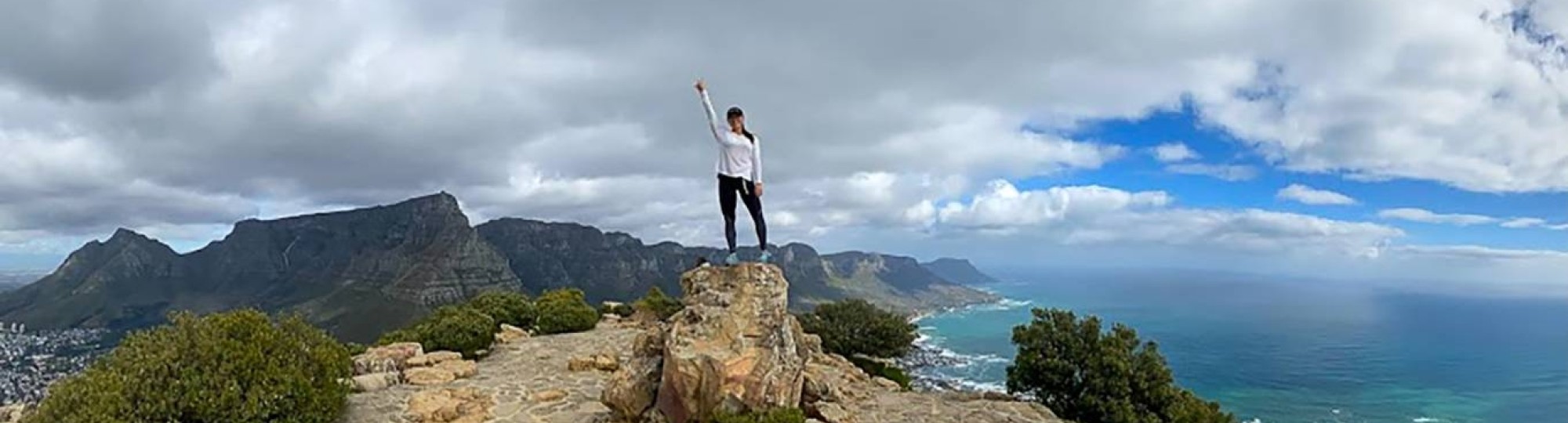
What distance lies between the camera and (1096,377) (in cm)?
2114

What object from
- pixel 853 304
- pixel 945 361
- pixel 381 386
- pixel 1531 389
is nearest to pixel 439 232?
pixel 945 361

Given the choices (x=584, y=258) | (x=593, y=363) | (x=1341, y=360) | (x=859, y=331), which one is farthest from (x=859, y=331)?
(x=584, y=258)

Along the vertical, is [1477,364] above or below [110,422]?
below

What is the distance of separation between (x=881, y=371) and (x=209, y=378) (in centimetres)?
2214

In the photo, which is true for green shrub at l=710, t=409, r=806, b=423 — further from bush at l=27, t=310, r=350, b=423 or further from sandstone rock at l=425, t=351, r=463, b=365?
sandstone rock at l=425, t=351, r=463, b=365

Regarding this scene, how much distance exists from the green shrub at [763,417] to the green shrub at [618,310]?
76.2 feet

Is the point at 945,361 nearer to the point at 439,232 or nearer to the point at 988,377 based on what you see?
the point at 988,377

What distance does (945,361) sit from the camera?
9612 centimetres

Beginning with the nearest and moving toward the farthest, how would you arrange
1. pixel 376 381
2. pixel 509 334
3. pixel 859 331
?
pixel 376 381
pixel 509 334
pixel 859 331

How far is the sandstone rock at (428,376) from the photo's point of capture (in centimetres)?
1702

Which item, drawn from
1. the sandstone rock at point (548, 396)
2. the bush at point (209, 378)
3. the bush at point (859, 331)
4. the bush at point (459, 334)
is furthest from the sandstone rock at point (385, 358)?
the bush at point (859, 331)

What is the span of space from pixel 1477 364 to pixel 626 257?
456 feet

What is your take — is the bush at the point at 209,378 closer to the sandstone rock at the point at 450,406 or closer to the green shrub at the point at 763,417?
the sandstone rock at the point at 450,406

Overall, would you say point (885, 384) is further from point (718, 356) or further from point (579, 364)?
point (718, 356)
